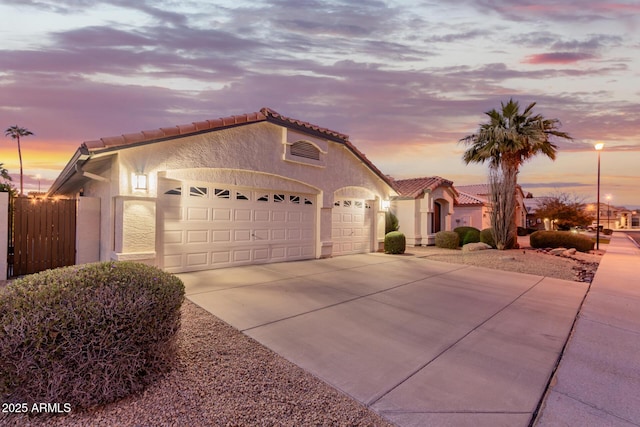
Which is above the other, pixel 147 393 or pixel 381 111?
pixel 381 111

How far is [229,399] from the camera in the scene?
3025 mm

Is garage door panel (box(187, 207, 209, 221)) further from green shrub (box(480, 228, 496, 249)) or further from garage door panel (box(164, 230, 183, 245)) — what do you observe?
green shrub (box(480, 228, 496, 249))

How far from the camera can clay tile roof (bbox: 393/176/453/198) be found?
18.4 metres

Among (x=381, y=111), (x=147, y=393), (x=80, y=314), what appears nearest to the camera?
(x=80, y=314)

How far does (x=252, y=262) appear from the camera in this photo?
10.3 meters

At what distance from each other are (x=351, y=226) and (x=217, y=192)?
636 centimetres

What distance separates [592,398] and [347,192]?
10.8m

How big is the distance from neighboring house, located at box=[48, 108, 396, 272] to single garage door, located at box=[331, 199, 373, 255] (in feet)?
0.22

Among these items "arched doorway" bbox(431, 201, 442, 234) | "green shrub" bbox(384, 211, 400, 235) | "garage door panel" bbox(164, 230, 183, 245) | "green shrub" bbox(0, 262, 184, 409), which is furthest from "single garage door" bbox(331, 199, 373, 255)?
"green shrub" bbox(0, 262, 184, 409)

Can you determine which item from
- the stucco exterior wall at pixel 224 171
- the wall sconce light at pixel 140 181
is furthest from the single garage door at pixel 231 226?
the wall sconce light at pixel 140 181

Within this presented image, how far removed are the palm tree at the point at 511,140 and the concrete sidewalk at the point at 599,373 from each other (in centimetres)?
1136

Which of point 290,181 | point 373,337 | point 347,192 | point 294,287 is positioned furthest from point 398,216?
point 373,337

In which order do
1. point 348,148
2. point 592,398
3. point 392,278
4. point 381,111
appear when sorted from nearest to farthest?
point 592,398, point 392,278, point 348,148, point 381,111

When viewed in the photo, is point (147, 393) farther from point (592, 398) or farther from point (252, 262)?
point (252, 262)
